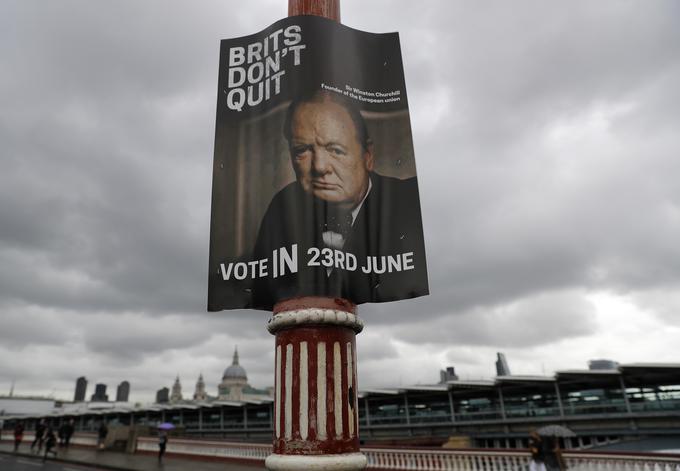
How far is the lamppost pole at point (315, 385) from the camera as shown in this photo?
4.44m

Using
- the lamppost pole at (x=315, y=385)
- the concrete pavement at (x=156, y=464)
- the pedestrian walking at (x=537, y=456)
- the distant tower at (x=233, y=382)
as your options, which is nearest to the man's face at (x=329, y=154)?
the lamppost pole at (x=315, y=385)

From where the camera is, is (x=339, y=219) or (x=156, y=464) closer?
(x=339, y=219)

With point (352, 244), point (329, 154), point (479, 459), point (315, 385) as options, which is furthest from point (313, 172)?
point (479, 459)

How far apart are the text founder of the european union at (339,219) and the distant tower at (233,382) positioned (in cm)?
18804

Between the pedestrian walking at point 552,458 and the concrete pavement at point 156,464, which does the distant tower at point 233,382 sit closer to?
the concrete pavement at point 156,464

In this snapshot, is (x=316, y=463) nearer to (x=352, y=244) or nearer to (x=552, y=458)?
(x=352, y=244)

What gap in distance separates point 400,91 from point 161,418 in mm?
70242

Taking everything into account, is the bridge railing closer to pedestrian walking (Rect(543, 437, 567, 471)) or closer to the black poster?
pedestrian walking (Rect(543, 437, 567, 471))

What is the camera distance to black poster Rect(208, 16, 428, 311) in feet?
16.6

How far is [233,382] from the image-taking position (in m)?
188

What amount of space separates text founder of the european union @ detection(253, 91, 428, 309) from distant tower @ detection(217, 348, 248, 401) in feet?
617

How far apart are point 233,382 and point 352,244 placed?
197 m

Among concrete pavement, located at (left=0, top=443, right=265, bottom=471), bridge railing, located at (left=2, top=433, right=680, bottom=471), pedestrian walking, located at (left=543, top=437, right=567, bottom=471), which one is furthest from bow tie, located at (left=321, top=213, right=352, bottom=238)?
concrete pavement, located at (left=0, top=443, right=265, bottom=471)

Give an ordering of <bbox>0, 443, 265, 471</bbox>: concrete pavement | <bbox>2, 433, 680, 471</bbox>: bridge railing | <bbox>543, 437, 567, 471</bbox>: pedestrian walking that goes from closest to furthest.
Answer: <bbox>2, 433, 680, 471</bbox>: bridge railing, <bbox>543, 437, 567, 471</bbox>: pedestrian walking, <bbox>0, 443, 265, 471</bbox>: concrete pavement
